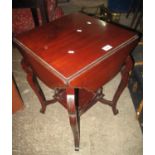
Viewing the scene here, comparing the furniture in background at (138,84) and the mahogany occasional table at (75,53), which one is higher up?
the mahogany occasional table at (75,53)

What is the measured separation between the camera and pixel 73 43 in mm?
1152

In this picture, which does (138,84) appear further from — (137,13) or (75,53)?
(137,13)

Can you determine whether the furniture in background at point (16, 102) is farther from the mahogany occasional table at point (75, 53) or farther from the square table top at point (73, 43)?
the square table top at point (73, 43)

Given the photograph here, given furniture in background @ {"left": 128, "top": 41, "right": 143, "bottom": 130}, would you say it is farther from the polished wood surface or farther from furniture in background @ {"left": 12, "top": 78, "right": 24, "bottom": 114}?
furniture in background @ {"left": 12, "top": 78, "right": 24, "bottom": 114}

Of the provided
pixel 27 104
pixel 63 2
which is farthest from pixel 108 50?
pixel 63 2

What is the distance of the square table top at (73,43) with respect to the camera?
3.25ft

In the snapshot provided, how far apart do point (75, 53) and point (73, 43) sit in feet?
0.38

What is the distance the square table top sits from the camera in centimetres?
99

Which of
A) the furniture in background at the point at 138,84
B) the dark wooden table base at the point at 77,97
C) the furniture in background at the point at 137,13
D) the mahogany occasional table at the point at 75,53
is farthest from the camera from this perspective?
the furniture in background at the point at 137,13

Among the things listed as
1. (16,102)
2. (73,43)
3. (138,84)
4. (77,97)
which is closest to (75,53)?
(73,43)

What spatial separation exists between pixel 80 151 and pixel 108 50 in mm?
895

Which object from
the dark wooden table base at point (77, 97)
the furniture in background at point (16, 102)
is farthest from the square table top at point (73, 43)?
the furniture in background at point (16, 102)

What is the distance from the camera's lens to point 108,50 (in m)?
1.06
